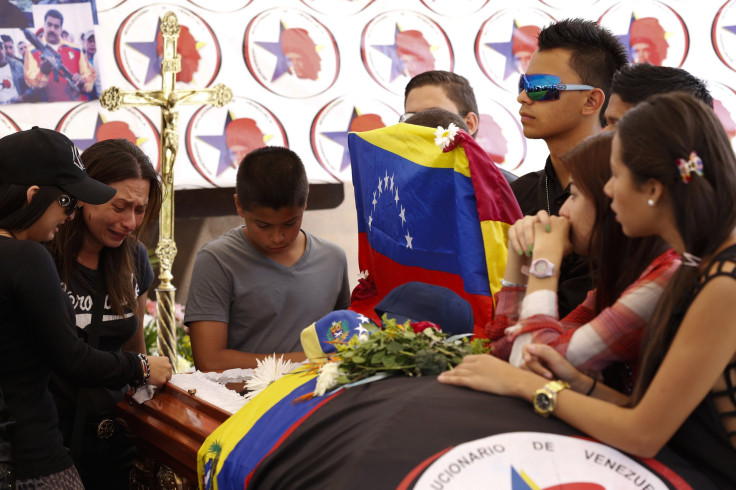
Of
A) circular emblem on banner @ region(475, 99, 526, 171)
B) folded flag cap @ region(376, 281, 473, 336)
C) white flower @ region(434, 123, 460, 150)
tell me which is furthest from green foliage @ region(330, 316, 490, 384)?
circular emblem on banner @ region(475, 99, 526, 171)

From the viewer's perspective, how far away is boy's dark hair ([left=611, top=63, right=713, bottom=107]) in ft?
7.51

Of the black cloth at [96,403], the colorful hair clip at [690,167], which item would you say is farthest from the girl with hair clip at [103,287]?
the colorful hair clip at [690,167]

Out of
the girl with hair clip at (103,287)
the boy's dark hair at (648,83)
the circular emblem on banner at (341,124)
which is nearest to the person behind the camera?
the boy's dark hair at (648,83)

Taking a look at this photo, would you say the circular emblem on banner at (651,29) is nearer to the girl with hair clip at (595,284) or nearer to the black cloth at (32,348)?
the girl with hair clip at (595,284)

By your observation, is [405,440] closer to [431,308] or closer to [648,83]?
[431,308]

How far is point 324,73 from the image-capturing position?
4.24m

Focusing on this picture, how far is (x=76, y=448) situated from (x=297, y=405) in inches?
38.5

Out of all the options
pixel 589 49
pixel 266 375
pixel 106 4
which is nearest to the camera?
pixel 266 375

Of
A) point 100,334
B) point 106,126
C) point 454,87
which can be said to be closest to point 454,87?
point 454,87

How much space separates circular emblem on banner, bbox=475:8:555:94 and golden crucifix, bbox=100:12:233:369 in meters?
1.48

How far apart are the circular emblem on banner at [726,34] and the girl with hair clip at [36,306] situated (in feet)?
11.3

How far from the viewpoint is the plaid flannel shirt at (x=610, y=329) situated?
56.0 inches

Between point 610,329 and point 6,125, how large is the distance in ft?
10.5

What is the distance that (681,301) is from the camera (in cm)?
134
